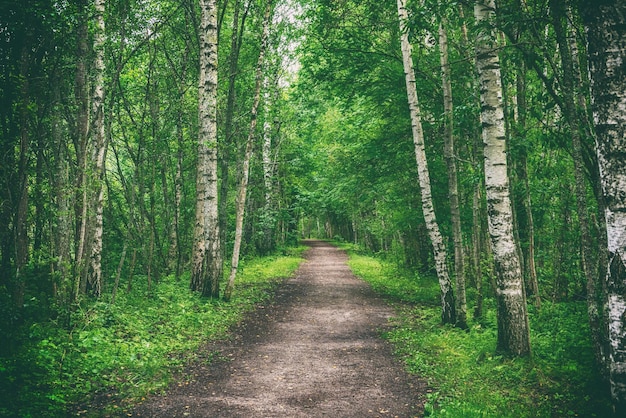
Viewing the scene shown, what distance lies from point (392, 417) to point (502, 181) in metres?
3.92

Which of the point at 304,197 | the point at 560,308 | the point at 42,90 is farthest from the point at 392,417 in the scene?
the point at 304,197

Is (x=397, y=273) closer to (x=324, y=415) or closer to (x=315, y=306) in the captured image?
(x=315, y=306)

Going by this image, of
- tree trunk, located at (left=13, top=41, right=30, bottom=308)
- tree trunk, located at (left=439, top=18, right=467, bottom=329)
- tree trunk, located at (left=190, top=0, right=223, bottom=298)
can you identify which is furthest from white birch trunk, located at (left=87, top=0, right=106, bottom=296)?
tree trunk, located at (left=439, top=18, right=467, bottom=329)

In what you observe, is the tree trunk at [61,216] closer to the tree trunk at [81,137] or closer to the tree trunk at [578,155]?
the tree trunk at [81,137]

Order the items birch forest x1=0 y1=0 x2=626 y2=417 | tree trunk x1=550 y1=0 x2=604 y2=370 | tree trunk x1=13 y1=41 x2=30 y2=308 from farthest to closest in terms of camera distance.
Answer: tree trunk x1=13 y1=41 x2=30 y2=308, tree trunk x1=550 y1=0 x2=604 y2=370, birch forest x1=0 y1=0 x2=626 y2=417

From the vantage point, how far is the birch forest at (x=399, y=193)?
17.1ft

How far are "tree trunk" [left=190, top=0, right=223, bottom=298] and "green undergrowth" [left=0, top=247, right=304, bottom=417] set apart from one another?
4.34 feet

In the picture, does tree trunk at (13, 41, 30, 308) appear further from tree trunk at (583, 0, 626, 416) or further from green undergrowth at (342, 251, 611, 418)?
tree trunk at (583, 0, 626, 416)

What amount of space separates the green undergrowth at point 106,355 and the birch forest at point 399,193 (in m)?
0.04

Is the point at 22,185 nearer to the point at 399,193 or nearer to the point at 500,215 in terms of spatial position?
the point at 500,215

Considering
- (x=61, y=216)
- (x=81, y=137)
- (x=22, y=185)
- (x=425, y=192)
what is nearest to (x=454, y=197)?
(x=425, y=192)

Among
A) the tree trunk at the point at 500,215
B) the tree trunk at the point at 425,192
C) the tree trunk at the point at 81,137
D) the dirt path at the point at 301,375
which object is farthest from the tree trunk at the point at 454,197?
the tree trunk at the point at 81,137

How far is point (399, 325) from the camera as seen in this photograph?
9.83 meters

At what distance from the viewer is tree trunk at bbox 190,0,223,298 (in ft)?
37.5
